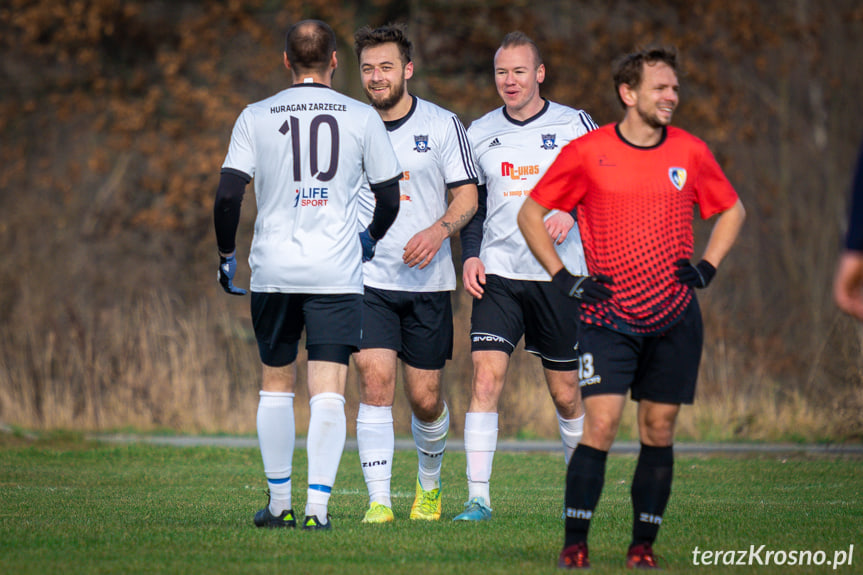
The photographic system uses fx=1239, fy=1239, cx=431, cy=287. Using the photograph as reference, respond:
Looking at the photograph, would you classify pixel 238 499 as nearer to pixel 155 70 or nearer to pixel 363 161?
pixel 363 161

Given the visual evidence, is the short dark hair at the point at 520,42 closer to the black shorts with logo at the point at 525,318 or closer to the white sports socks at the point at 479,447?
the black shorts with logo at the point at 525,318

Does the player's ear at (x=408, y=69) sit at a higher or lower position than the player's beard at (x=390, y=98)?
higher

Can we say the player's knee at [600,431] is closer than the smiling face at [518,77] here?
Yes

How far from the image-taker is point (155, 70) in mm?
→ 21359

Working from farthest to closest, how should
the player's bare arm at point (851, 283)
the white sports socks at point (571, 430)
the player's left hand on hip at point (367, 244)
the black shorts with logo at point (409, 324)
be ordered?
the white sports socks at point (571, 430) < the black shorts with logo at point (409, 324) < the player's left hand on hip at point (367, 244) < the player's bare arm at point (851, 283)

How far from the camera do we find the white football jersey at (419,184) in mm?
7680

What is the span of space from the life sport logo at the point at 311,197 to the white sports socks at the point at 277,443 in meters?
1.05

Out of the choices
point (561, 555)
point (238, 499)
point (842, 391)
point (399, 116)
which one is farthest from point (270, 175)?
point (842, 391)

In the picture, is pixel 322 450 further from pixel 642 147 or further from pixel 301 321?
pixel 642 147

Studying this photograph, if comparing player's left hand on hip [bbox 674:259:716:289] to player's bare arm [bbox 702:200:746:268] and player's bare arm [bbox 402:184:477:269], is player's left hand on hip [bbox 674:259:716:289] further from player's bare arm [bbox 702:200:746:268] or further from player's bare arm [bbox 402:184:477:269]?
player's bare arm [bbox 402:184:477:269]

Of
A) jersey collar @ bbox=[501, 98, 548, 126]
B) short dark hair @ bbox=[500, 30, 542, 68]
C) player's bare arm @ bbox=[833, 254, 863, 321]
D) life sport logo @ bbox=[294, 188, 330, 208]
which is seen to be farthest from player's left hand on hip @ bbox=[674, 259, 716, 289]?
short dark hair @ bbox=[500, 30, 542, 68]

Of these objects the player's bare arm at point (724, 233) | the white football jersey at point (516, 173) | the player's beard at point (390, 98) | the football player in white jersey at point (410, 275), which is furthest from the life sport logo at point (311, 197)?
the player's bare arm at point (724, 233)

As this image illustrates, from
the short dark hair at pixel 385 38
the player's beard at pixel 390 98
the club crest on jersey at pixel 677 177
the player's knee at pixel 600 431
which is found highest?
the short dark hair at pixel 385 38

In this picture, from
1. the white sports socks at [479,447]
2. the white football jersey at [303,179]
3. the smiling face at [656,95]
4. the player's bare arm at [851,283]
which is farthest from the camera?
the white sports socks at [479,447]
